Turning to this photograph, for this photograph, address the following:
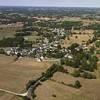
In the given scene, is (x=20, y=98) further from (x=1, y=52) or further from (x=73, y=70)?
(x=1, y=52)

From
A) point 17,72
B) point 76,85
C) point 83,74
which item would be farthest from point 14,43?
point 76,85

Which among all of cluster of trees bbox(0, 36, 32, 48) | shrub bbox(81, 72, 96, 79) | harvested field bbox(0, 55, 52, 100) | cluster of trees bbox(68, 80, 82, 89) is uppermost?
cluster of trees bbox(68, 80, 82, 89)

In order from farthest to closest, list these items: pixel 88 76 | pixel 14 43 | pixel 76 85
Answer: pixel 14 43 < pixel 88 76 < pixel 76 85

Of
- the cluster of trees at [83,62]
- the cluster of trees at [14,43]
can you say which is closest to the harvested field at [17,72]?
the cluster of trees at [83,62]

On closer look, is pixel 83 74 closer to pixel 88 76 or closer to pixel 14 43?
pixel 88 76

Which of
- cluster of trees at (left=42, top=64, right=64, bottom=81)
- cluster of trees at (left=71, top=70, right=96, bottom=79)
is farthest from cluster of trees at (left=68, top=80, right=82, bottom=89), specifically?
cluster of trees at (left=42, top=64, right=64, bottom=81)

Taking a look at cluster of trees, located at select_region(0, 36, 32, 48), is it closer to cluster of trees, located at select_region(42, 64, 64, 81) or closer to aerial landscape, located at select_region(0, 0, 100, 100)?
aerial landscape, located at select_region(0, 0, 100, 100)

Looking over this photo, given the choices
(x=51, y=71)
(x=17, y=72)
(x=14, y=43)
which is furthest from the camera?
(x=14, y=43)

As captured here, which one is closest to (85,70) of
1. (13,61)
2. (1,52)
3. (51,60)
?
(51,60)

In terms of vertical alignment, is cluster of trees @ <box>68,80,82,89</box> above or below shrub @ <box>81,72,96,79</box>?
above

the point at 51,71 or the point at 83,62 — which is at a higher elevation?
the point at 51,71

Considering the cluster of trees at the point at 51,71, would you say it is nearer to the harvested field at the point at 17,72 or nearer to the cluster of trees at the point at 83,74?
the harvested field at the point at 17,72
